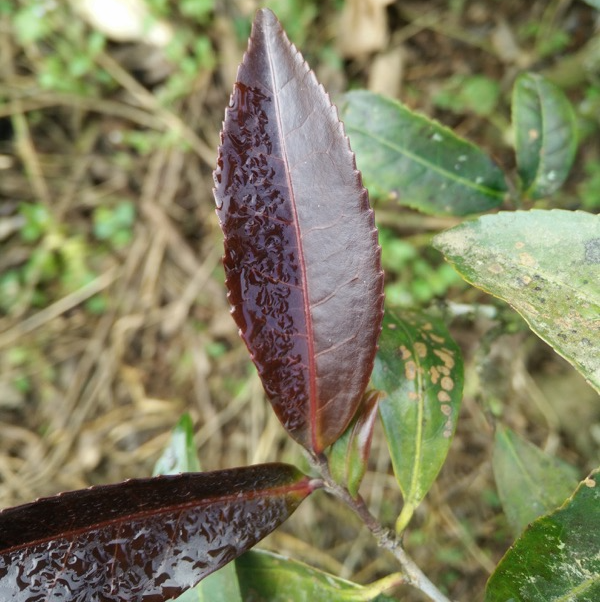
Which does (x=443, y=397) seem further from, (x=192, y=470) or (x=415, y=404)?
(x=192, y=470)

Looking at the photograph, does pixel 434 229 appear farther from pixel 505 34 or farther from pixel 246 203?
pixel 246 203

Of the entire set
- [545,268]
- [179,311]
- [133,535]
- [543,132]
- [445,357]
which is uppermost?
[543,132]

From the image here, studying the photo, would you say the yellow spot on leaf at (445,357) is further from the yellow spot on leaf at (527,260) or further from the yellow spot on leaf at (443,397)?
the yellow spot on leaf at (527,260)

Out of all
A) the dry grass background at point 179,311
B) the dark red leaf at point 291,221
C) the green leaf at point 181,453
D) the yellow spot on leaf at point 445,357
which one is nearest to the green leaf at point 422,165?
the yellow spot on leaf at point 445,357

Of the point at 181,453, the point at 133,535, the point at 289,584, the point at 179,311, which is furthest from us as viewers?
the point at 179,311

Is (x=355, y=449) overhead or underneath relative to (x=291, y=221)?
underneath

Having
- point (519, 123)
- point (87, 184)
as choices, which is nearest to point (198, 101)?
point (87, 184)

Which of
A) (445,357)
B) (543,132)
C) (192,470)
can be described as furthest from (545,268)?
(192,470)
